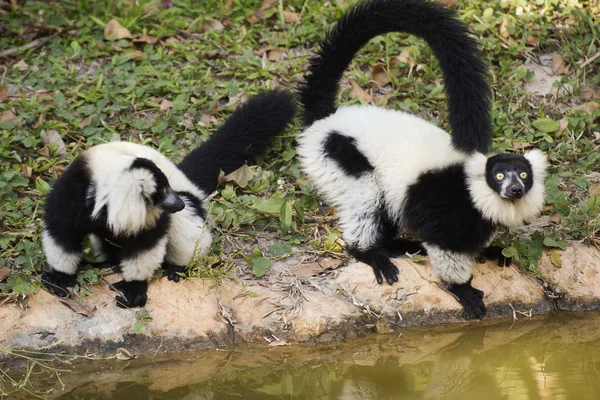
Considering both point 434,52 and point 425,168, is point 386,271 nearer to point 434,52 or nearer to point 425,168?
point 425,168

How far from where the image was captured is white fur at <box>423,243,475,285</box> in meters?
5.24

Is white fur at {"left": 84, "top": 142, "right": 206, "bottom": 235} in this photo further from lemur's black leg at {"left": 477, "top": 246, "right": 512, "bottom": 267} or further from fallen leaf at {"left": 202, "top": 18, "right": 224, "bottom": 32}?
fallen leaf at {"left": 202, "top": 18, "right": 224, "bottom": 32}

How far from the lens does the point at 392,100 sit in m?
7.32

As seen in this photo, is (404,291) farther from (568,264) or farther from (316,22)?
(316,22)

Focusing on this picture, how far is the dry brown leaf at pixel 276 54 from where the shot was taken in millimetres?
7746

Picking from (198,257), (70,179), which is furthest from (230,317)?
(70,179)

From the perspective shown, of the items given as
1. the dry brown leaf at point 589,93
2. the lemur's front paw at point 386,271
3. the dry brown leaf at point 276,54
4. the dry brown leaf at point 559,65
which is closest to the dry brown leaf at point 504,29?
the dry brown leaf at point 559,65

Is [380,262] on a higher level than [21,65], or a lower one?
higher

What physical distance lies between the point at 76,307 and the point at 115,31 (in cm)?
379

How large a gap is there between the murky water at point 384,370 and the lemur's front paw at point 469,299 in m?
0.11

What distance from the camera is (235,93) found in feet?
23.6

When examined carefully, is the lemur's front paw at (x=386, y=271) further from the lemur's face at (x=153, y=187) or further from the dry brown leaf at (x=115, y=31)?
the dry brown leaf at (x=115, y=31)

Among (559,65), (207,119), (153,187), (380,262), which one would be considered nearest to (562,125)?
(559,65)

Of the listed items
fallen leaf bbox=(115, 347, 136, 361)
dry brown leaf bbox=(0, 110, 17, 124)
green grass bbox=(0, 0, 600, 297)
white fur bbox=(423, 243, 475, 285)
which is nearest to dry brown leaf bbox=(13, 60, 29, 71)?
green grass bbox=(0, 0, 600, 297)
